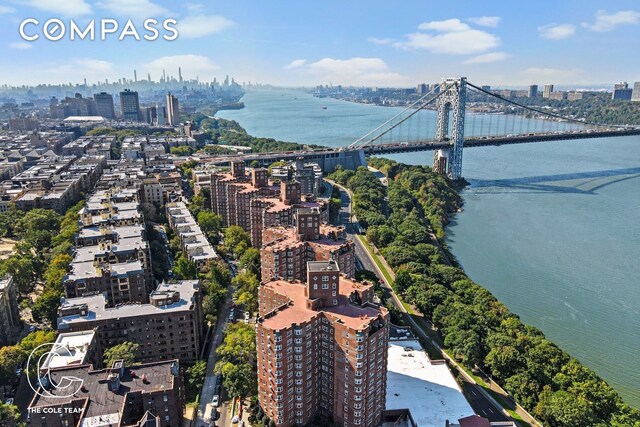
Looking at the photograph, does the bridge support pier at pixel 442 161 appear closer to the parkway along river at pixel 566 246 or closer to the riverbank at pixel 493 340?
the parkway along river at pixel 566 246

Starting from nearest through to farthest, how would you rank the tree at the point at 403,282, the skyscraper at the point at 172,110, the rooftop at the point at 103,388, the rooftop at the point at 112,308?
1. the rooftop at the point at 103,388
2. the rooftop at the point at 112,308
3. the tree at the point at 403,282
4. the skyscraper at the point at 172,110

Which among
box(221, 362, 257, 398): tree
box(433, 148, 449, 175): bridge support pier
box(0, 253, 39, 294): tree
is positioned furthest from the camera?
box(433, 148, 449, 175): bridge support pier

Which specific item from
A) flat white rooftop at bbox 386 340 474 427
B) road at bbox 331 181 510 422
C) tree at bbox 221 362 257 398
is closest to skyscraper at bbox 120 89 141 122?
road at bbox 331 181 510 422

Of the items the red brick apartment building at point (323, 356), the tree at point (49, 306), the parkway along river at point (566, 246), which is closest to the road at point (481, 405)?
the red brick apartment building at point (323, 356)

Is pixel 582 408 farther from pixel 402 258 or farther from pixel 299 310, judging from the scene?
pixel 402 258

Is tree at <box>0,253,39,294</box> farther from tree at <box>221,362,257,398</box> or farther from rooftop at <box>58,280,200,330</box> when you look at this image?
tree at <box>221,362,257,398</box>

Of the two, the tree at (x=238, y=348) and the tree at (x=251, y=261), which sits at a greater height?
the tree at (x=251, y=261)

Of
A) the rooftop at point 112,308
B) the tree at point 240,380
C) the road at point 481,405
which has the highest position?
the rooftop at point 112,308
